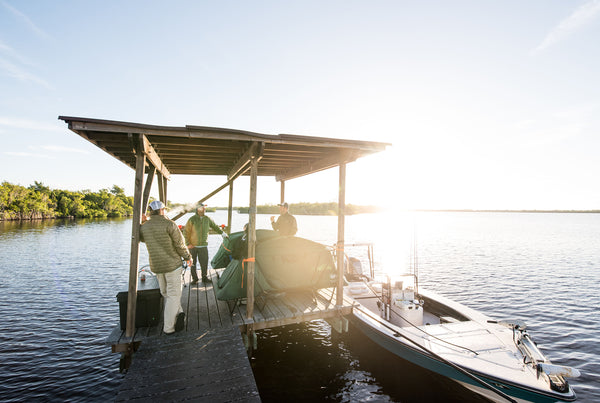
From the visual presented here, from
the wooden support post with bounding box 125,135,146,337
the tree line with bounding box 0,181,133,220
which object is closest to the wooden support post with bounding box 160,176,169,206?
the wooden support post with bounding box 125,135,146,337

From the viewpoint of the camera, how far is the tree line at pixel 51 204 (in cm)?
6378

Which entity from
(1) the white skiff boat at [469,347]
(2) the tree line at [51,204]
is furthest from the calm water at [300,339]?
(2) the tree line at [51,204]

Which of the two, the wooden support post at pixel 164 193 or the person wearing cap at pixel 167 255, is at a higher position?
the wooden support post at pixel 164 193

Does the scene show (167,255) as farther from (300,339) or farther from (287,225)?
(300,339)

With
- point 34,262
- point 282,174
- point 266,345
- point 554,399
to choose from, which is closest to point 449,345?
point 554,399

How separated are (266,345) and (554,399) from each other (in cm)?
651

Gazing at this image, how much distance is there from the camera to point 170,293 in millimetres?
5246

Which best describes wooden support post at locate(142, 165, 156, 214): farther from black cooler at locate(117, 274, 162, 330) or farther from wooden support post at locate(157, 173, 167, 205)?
wooden support post at locate(157, 173, 167, 205)

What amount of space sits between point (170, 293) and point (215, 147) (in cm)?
352

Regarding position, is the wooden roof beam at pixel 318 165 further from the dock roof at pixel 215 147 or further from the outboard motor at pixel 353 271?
the outboard motor at pixel 353 271

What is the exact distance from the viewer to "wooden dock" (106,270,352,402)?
3.84 meters

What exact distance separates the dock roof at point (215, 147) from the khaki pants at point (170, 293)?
2.40m

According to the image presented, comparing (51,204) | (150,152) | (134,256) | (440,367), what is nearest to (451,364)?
(440,367)

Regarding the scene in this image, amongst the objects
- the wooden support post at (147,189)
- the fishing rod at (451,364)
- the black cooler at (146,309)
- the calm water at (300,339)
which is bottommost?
the calm water at (300,339)
